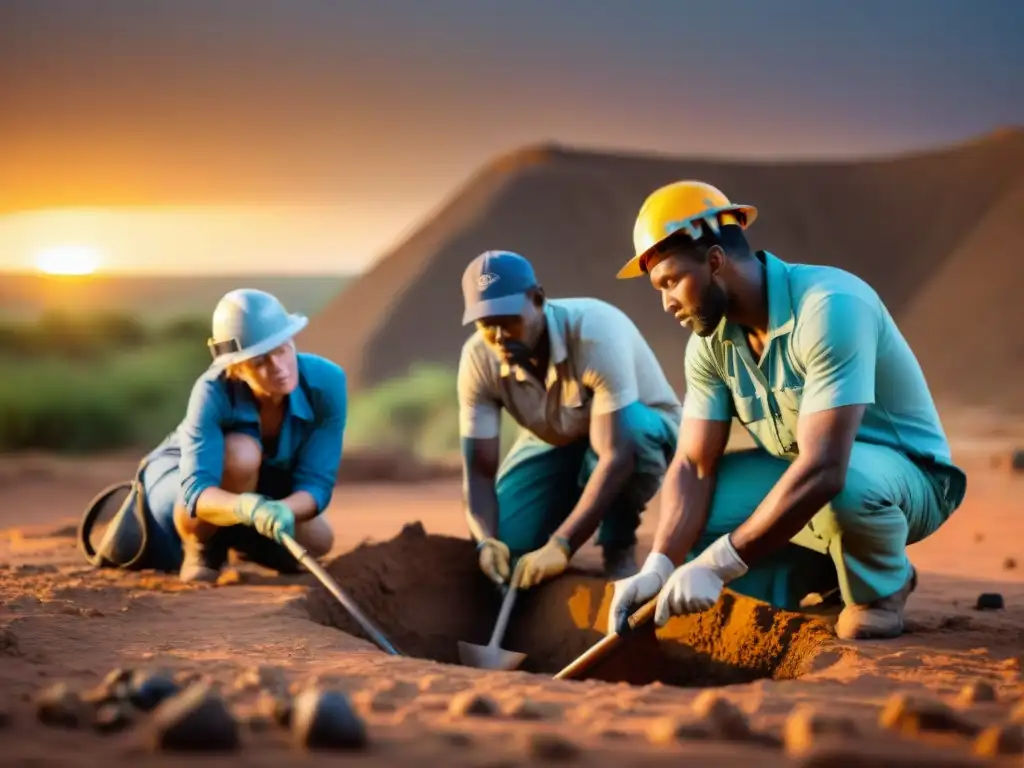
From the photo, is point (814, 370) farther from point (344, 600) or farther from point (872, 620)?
point (344, 600)

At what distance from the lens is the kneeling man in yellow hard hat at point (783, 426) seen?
309 centimetres

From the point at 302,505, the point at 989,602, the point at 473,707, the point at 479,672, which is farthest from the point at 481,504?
the point at 473,707

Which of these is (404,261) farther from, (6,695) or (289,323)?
(6,695)

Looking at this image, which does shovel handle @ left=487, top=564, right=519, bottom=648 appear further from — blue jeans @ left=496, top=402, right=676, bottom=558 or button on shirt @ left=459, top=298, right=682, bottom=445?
button on shirt @ left=459, top=298, right=682, bottom=445

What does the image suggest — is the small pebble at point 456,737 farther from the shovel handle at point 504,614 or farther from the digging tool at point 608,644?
the shovel handle at point 504,614

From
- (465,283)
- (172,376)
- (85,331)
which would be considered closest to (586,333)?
(465,283)

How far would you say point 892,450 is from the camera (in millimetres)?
3426

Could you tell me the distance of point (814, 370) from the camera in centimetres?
313

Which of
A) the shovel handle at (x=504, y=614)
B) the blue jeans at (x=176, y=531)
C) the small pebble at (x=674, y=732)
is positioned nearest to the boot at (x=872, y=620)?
the shovel handle at (x=504, y=614)

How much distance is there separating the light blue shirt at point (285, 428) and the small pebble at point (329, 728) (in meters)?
2.16

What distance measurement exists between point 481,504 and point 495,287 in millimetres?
856

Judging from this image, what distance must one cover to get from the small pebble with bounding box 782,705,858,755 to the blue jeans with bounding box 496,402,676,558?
6.83ft

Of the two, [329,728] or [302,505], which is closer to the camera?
[329,728]

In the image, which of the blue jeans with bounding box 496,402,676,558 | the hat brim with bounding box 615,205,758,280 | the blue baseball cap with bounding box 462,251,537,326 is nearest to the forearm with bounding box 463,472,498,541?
the blue jeans with bounding box 496,402,676,558
